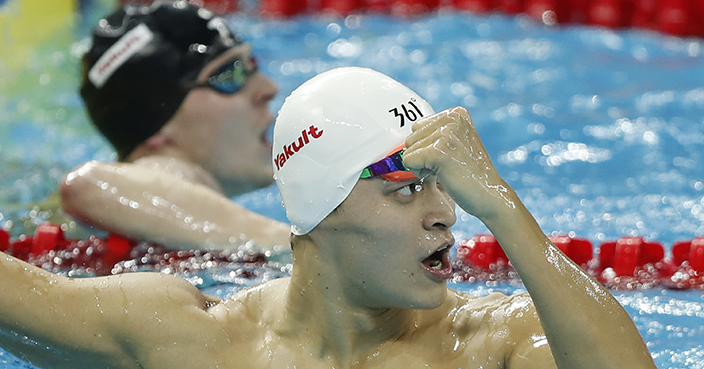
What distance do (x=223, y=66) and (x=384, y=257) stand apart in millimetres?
2199

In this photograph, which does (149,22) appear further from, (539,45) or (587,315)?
(539,45)

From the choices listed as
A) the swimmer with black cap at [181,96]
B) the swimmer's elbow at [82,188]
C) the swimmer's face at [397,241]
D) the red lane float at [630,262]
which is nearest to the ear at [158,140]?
the swimmer with black cap at [181,96]

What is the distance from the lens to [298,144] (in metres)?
2.00

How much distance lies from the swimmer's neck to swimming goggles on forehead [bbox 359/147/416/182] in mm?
241

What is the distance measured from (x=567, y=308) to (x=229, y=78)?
2477mm

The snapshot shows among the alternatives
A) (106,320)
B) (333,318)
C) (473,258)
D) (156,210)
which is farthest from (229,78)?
(333,318)

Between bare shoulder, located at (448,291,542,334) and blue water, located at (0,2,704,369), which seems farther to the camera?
blue water, located at (0,2,704,369)

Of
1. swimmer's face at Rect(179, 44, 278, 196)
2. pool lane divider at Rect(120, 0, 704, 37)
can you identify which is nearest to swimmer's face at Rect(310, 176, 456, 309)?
swimmer's face at Rect(179, 44, 278, 196)

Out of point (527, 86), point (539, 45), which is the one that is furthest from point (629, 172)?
point (539, 45)

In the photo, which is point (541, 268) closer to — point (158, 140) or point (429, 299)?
point (429, 299)

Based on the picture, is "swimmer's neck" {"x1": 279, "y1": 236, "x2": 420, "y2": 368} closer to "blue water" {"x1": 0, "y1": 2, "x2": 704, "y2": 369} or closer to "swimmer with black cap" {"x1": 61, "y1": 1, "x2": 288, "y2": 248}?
"blue water" {"x1": 0, "y1": 2, "x2": 704, "y2": 369}

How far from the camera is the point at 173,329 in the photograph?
6.93 ft

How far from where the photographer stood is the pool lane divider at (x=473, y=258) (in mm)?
3516

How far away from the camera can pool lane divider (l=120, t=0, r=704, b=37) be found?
7629 millimetres
